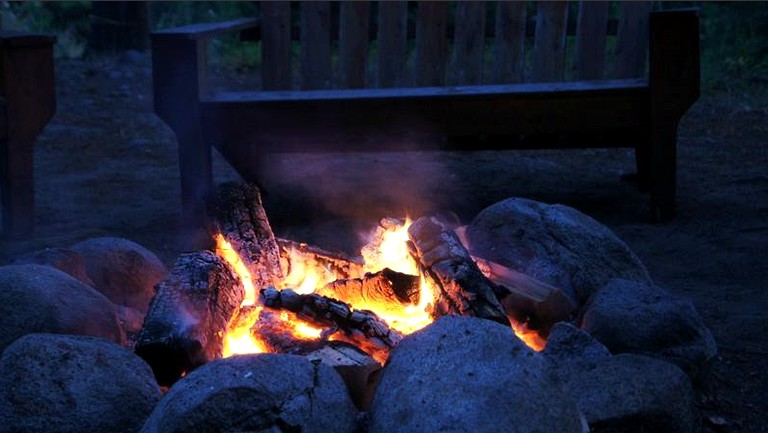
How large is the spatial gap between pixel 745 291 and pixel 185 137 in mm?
2718

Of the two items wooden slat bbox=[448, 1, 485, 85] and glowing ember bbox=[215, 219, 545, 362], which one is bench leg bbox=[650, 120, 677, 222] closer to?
wooden slat bbox=[448, 1, 485, 85]

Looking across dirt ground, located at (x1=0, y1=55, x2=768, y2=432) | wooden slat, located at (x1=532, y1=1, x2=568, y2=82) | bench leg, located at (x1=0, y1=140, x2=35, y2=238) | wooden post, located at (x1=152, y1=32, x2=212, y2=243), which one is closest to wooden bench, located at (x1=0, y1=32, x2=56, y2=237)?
bench leg, located at (x1=0, y1=140, x2=35, y2=238)

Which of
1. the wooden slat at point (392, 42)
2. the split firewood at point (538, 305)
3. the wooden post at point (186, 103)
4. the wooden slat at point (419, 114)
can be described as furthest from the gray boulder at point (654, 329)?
the wooden slat at point (392, 42)

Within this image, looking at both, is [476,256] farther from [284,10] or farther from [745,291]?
[284,10]

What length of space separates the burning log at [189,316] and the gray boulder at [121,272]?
0.46m

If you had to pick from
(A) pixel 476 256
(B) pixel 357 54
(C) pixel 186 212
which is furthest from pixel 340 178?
(A) pixel 476 256

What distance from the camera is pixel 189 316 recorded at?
9.63 feet

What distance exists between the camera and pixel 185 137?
17.0ft

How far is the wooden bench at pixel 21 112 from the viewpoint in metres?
5.00

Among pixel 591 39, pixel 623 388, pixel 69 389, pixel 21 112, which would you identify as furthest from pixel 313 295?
pixel 591 39

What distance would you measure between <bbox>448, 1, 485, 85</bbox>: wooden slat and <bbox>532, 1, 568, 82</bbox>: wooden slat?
323 mm

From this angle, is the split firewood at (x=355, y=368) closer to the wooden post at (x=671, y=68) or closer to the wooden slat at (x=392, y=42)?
the wooden post at (x=671, y=68)

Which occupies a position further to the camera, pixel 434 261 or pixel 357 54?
pixel 357 54

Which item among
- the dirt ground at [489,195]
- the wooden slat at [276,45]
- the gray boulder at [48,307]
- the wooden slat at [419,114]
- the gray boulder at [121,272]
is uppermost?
the wooden slat at [276,45]
